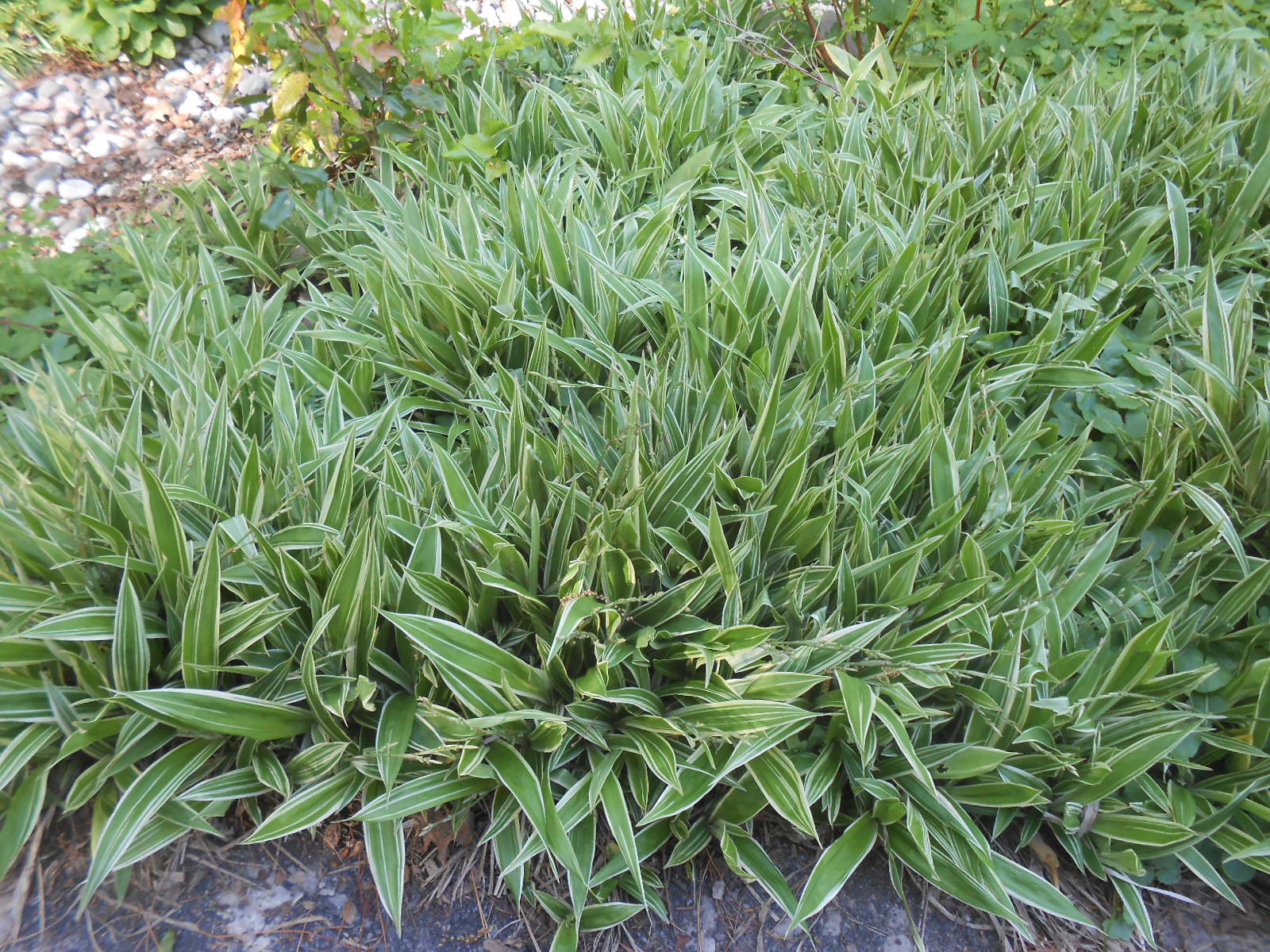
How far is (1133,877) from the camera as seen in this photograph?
5.08 feet

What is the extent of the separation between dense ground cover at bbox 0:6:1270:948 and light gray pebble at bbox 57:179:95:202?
1.34 m

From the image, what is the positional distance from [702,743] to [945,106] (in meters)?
2.56

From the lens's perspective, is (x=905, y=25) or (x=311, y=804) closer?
(x=311, y=804)

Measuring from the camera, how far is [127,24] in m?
3.89

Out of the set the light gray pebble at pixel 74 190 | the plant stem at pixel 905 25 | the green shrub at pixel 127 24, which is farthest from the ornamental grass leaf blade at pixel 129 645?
the green shrub at pixel 127 24

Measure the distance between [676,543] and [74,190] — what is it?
132 inches

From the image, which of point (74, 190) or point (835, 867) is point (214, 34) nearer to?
point (74, 190)

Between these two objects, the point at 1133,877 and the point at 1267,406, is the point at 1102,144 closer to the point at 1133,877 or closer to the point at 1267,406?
the point at 1267,406

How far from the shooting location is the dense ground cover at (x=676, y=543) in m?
1.51

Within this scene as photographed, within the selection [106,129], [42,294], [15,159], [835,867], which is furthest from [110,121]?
[835,867]

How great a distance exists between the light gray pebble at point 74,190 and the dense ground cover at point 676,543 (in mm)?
1343

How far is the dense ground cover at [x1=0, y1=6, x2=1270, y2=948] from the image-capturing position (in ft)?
4.94

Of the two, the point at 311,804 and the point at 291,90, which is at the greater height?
the point at 291,90

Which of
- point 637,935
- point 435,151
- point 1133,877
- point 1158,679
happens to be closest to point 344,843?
point 637,935
